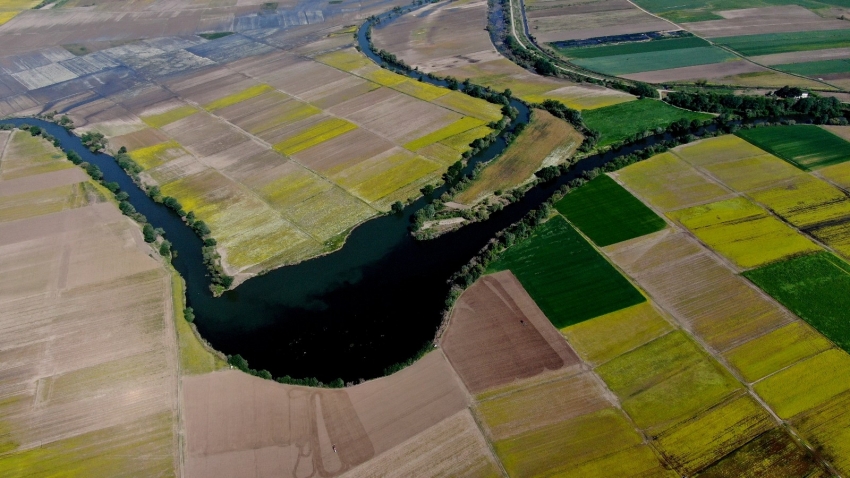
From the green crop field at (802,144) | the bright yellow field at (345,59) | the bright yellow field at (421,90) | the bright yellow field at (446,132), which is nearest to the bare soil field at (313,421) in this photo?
the bright yellow field at (446,132)

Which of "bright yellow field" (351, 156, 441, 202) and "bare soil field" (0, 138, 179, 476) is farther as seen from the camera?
"bright yellow field" (351, 156, 441, 202)

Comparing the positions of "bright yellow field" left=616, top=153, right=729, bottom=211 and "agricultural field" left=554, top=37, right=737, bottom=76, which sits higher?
"agricultural field" left=554, top=37, right=737, bottom=76

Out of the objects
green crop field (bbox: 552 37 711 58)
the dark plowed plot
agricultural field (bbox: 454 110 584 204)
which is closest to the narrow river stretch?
the dark plowed plot

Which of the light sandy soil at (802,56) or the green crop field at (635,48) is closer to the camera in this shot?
the light sandy soil at (802,56)

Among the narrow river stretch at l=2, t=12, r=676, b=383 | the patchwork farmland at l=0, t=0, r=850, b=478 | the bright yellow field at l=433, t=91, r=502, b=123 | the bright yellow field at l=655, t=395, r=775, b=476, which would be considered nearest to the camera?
the bright yellow field at l=655, t=395, r=775, b=476

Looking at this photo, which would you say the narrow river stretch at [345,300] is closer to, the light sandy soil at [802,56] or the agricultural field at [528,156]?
the agricultural field at [528,156]

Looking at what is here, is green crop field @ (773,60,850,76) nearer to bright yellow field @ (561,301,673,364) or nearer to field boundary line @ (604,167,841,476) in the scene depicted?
field boundary line @ (604,167,841,476)
